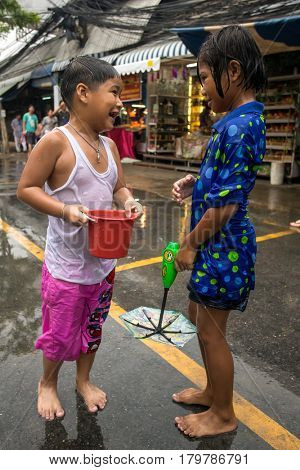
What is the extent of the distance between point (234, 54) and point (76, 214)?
0.89 metres

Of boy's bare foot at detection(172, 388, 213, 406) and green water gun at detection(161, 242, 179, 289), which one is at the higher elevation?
green water gun at detection(161, 242, 179, 289)

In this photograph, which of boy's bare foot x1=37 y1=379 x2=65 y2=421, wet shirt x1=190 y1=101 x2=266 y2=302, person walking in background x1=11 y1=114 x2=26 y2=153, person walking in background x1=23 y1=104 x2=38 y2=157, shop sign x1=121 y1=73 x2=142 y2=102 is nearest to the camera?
wet shirt x1=190 y1=101 x2=266 y2=302

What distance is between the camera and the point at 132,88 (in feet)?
47.4

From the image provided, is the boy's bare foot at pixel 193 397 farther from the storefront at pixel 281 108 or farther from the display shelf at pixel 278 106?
the display shelf at pixel 278 106

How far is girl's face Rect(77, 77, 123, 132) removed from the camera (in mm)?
1798

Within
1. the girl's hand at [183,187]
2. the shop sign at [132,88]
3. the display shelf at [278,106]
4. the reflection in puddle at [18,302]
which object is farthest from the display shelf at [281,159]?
the girl's hand at [183,187]

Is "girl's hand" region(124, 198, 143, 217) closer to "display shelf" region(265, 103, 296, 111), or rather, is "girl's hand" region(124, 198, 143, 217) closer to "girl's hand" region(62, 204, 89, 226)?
"girl's hand" region(62, 204, 89, 226)

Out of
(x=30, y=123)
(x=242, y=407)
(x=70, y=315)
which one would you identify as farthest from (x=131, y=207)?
(x=30, y=123)

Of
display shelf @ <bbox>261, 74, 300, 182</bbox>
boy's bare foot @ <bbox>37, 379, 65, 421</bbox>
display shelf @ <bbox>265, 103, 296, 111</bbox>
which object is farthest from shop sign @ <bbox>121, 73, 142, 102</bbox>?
boy's bare foot @ <bbox>37, 379, 65, 421</bbox>

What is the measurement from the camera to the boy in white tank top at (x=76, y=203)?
179 cm

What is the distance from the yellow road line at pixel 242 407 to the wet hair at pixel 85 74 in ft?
5.39

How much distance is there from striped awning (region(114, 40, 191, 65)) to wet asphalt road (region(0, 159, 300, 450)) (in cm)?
765

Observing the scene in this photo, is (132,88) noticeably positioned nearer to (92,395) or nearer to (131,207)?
(131,207)
